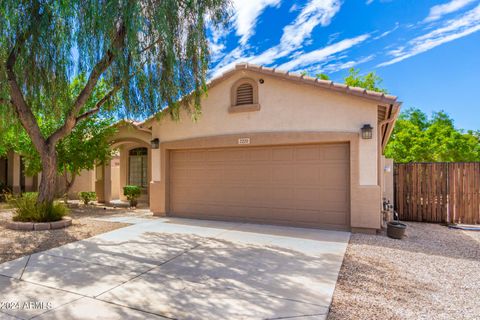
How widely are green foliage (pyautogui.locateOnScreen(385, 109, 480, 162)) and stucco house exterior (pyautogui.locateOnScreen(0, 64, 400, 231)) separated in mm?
16024

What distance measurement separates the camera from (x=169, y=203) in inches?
399

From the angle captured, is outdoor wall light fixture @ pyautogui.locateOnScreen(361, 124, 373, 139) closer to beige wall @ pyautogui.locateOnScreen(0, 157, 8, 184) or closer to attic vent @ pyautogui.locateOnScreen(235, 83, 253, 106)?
attic vent @ pyautogui.locateOnScreen(235, 83, 253, 106)

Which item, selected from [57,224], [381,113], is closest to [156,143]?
[57,224]

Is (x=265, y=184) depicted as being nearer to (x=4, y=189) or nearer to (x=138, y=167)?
(x=138, y=167)

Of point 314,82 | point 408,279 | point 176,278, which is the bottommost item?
point 408,279

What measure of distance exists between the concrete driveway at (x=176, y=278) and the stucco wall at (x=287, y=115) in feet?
9.60

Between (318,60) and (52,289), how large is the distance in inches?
877

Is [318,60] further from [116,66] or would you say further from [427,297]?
[427,297]

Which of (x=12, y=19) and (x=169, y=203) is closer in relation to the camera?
(x=12, y=19)

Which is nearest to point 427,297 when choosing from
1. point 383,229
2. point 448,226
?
point 383,229

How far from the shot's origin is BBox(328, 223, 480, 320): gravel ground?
3381 millimetres

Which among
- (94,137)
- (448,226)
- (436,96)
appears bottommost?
(448,226)

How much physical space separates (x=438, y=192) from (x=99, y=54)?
11.1m

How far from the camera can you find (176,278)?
13.9ft
